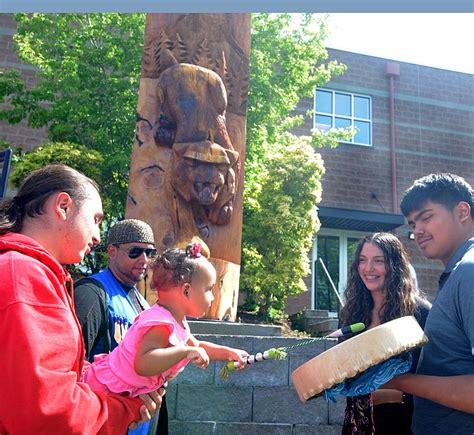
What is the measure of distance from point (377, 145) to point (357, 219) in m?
2.77

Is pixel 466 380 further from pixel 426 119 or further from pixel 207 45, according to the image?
pixel 426 119

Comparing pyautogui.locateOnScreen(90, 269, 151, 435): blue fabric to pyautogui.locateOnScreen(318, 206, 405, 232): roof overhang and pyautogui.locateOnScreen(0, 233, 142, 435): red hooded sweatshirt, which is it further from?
pyautogui.locateOnScreen(318, 206, 405, 232): roof overhang

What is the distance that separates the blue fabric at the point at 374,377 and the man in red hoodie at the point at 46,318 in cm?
66

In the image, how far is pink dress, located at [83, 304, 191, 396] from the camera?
1.91 metres

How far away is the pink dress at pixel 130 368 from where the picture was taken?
6.27 feet

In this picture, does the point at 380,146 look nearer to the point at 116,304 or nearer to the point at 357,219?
the point at 357,219

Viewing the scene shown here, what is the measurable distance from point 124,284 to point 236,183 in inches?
124

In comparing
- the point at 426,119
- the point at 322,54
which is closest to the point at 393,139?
the point at 426,119

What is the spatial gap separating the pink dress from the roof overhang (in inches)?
431

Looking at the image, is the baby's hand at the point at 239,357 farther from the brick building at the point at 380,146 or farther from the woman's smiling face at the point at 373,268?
the brick building at the point at 380,146

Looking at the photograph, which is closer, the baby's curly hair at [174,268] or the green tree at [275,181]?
the baby's curly hair at [174,268]

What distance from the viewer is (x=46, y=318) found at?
1291 millimetres

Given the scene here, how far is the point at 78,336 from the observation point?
141 cm

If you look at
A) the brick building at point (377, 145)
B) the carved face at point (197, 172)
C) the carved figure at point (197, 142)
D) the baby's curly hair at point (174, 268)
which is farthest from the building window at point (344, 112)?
the baby's curly hair at point (174, 268)
